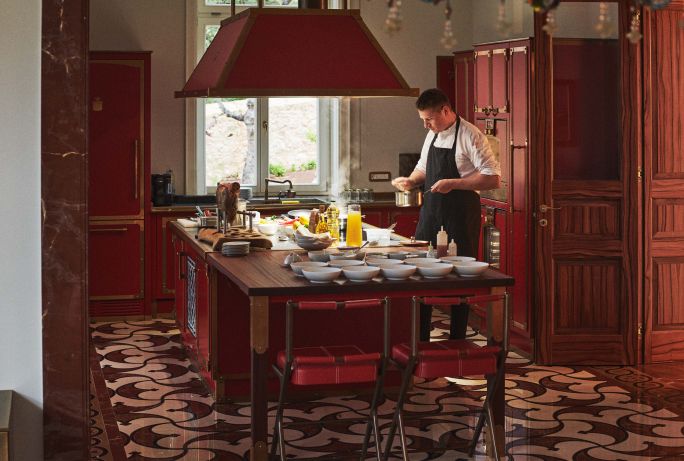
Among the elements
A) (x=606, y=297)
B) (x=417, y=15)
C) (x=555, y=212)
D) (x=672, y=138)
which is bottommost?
(x=606, y=297)

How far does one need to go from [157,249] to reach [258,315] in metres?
4.06

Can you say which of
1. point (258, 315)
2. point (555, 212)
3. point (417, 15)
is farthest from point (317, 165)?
point (258, 315)

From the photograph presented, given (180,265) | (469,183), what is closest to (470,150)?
(469,183)

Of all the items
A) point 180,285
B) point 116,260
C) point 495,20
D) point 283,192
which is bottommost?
point 180,285

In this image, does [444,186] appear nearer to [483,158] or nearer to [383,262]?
[483,158]

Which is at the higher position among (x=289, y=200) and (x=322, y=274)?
(x=289, y=200)

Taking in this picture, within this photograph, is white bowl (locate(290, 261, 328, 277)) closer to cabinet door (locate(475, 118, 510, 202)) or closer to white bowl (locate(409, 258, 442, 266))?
white bowl (locate(409, 258, 442, 266))

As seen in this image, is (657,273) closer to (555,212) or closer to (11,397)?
(555,212)

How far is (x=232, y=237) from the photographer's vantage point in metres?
6.18

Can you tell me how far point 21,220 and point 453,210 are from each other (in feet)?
11.2

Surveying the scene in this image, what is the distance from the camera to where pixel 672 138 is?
22.9ft

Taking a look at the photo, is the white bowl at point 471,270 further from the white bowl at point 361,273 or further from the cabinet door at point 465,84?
the cabinet door at point 465,84

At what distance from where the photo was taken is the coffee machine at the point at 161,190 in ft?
28.7

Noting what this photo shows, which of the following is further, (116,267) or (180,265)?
(116,267)
